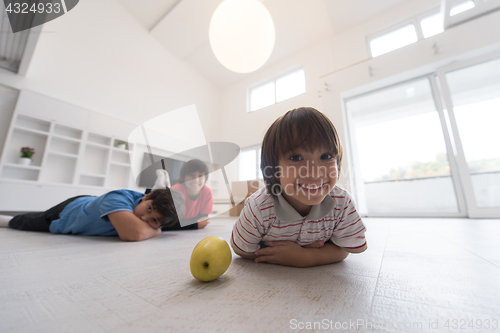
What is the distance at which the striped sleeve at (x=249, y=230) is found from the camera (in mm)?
538

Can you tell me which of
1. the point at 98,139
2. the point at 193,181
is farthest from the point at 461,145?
Result: the point at 98,139

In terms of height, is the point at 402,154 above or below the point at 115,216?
above

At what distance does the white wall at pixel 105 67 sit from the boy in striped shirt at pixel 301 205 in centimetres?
332

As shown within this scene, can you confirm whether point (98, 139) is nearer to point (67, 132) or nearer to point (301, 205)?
point (67, 132)

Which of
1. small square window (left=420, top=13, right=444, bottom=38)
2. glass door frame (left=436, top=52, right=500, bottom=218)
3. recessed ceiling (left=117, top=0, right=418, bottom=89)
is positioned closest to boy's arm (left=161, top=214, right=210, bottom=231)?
glass door frame (left=436, top=52, right=500, bottom=218)

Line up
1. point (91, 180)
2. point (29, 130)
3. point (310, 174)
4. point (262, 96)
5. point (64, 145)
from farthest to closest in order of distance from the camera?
point (262, 96) < point (91, 180) < point (64, 145) < point (29, 130) < point (310, 174)

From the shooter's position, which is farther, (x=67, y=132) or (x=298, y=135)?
(x=67, y=132)

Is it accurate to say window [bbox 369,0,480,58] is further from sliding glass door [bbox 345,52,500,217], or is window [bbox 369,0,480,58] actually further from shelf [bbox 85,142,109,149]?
shelf [bbox 85,142,109,149]

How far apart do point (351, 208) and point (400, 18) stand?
4016 millimetres

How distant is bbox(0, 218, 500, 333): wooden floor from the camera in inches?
9.6

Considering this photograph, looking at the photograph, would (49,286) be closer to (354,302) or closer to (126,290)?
(126,290)

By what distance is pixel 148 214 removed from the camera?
3.47 feet

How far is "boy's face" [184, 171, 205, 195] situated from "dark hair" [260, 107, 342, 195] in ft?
2.84

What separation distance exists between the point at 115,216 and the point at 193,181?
1.60 ft
